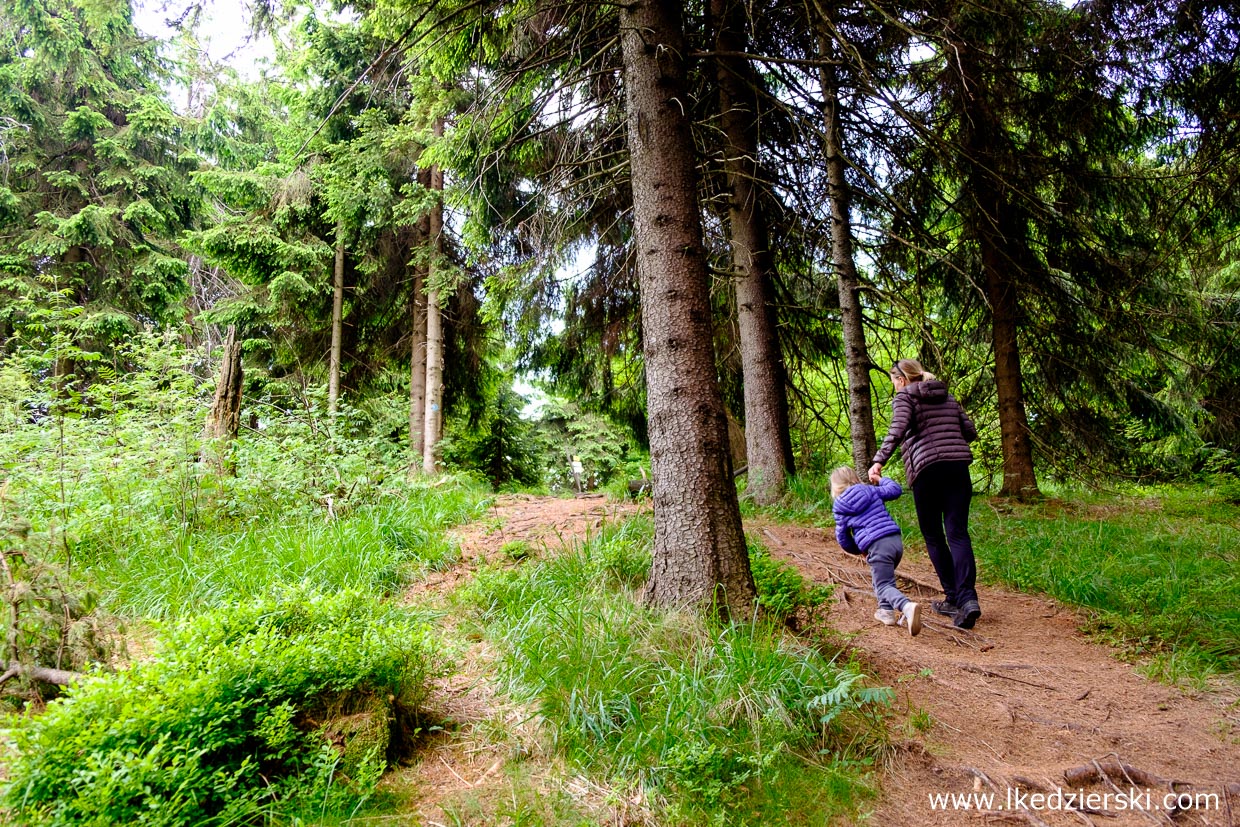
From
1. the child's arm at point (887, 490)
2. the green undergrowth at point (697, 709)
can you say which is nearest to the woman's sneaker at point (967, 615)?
the child's arm at point (887, 490)

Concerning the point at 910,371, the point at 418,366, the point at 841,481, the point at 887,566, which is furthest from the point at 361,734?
the point at 418,366

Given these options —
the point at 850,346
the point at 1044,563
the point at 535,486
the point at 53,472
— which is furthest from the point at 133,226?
the point at 1044,563

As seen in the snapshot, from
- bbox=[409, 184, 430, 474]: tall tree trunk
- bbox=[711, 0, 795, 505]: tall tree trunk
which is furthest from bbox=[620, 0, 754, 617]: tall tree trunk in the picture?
bbox=[409, 184, 430, 474]: tall tree trunk

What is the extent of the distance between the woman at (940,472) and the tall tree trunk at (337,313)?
32.8 ft

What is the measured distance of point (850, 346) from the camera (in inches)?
236

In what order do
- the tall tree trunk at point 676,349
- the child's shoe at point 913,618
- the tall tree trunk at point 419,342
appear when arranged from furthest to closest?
the tall tree trunk at point 419,342
the child's shoe at point 913,618
the tall tree trunk at point 676,349

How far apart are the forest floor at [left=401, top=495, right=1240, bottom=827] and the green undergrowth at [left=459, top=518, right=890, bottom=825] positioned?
0.13 metres

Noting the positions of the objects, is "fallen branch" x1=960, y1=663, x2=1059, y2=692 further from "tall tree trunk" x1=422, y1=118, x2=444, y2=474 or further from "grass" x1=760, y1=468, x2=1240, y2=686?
"tall tree trunk" x1=422, y1=118, x2=444, y2=474

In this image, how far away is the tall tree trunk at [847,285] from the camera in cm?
587

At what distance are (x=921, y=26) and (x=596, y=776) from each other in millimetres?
6757

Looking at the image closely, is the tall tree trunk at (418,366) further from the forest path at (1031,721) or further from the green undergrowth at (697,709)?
the forest path at (1031,721)

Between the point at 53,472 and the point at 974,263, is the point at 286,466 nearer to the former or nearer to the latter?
the point at 53,472

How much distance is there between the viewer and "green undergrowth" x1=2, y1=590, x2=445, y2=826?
1959mm

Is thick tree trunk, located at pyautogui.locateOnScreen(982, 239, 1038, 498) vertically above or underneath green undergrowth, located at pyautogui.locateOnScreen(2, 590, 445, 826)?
above
